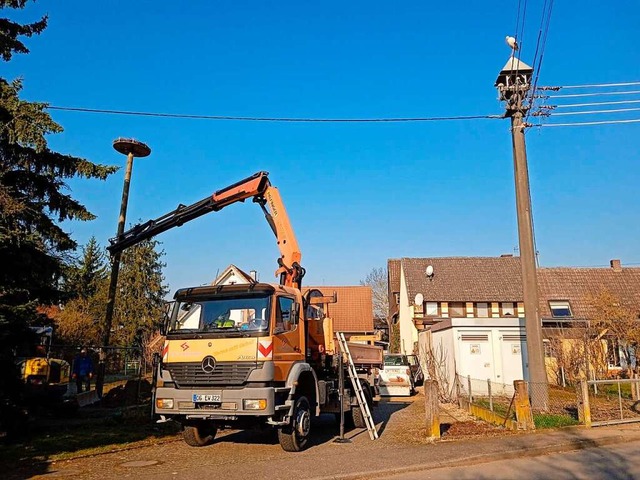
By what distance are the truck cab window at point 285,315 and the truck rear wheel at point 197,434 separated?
2807mm

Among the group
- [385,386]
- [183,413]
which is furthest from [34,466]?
[385,386]

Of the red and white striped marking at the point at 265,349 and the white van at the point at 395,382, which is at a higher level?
the red and white striped marking at the point at 265,349

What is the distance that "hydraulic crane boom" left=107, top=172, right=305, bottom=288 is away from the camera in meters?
12.5

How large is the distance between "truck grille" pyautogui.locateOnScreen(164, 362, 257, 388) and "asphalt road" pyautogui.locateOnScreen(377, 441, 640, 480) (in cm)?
291

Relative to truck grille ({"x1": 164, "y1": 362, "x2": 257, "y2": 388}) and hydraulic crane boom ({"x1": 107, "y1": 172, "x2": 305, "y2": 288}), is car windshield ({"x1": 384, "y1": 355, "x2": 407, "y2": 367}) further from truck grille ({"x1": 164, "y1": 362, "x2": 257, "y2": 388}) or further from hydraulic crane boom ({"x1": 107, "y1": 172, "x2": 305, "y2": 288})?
truck grille ({"x1": 164, "y1": 362, "x2": 257, "y2": 388})

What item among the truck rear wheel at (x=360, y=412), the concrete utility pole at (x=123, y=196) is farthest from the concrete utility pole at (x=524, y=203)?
the concrete utility pole at (x=123, y=196)

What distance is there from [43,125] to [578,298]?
103ft

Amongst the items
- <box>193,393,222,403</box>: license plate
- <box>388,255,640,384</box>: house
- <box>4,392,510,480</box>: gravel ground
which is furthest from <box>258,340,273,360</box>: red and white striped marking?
<box>388,255,640,384</box>: house

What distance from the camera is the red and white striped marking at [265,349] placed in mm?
9586

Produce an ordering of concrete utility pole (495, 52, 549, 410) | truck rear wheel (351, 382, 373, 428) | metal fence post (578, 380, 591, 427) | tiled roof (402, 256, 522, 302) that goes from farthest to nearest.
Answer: tiled roof (402, 256, 522, 302)
concrete utility pole (495, 52, 549, 410)
truck rear wheel (351, 382, 373, 428)
metal fence post (578, 380, 591, 427)

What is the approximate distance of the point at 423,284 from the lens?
3866 centimetres

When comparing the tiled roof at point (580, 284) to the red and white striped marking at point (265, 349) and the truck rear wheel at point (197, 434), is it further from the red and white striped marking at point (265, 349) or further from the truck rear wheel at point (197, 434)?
the red and white striped marking at point (265, 349)

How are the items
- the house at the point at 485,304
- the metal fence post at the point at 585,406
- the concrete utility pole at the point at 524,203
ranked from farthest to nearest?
the house at the point at 485,304 < the concrete utility pole at the point at 524,203 < the metal fence post at the point at 585,406

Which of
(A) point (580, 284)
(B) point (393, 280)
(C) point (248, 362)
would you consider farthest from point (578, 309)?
(C) point (248, 362)
